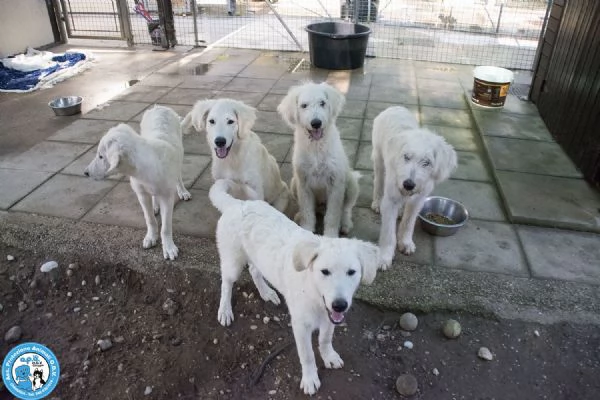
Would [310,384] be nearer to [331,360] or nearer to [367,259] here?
[331,360]

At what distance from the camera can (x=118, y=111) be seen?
259 inches

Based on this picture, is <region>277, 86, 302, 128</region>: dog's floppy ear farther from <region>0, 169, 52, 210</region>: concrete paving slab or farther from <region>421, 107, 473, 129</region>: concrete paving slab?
<region>421, 107, 473, 129</region>: concrete paving slab

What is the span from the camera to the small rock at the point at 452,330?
3088 mm

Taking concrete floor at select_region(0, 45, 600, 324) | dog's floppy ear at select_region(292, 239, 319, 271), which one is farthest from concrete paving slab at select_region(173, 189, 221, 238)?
dog's floppy ear at select_region(292, 239, 319, 271)

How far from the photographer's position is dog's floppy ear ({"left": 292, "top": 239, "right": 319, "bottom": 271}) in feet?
7.54

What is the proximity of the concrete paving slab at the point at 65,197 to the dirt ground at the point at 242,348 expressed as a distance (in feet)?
3.06

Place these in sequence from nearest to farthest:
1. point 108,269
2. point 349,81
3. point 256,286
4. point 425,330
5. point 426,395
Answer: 1. point 426,395
2. point 425,330
3. point 256,286
4. point 108,269
5. point 349,81

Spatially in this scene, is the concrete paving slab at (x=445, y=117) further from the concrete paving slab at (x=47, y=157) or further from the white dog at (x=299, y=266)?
the concrete paving slab at (x=47, y=157)

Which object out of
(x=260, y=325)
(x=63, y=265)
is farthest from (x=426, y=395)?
(x=63, y=265)

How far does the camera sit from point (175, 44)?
33.4 ft

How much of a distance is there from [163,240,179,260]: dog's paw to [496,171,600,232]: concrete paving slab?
3216 mm

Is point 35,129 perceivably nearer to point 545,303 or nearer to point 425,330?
point 425,330

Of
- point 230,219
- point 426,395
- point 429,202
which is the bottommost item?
point 426,395

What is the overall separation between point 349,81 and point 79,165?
4865 millimetres
